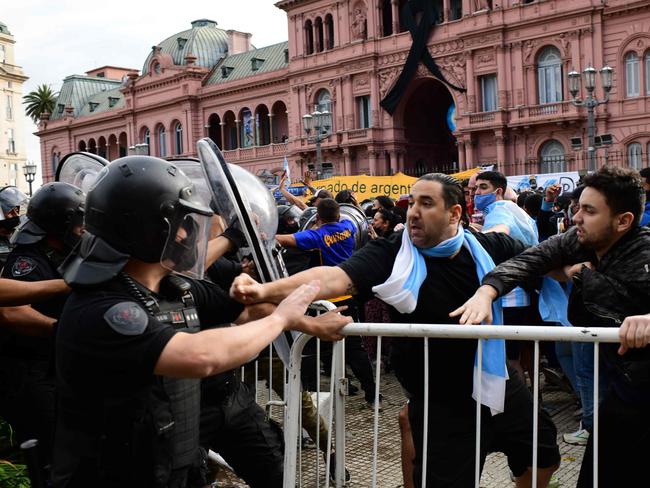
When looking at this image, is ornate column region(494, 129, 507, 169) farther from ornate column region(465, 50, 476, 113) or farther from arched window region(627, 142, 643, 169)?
arched window region(627, 142, 643, 169)

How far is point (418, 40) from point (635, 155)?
11314mm

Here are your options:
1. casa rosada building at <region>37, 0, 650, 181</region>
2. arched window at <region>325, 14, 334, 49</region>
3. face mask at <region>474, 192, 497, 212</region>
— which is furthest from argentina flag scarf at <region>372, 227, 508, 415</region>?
arched window at <region>325, 14, 334, 49</region>

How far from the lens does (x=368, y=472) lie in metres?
5.20

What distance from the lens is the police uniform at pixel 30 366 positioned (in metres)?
3.72

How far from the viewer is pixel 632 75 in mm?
28969

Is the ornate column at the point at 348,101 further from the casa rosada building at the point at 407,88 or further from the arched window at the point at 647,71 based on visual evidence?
the arched window at the point at 647,71

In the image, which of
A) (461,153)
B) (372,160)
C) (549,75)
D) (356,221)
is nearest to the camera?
(356,221)

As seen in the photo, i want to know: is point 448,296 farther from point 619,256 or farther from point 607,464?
point 607,464

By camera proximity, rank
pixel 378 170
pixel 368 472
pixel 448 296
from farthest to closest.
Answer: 1. pixel 378 170
2. pixel 368 472
3. pixel 448 296

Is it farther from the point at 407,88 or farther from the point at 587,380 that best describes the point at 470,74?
the point at 587,380

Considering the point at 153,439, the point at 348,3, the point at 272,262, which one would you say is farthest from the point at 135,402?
the point at 348,3

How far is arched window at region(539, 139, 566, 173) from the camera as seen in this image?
3080 centimetres

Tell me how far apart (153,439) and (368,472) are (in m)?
3.15

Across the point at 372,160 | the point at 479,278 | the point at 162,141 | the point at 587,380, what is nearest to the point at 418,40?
the point at 372,160
